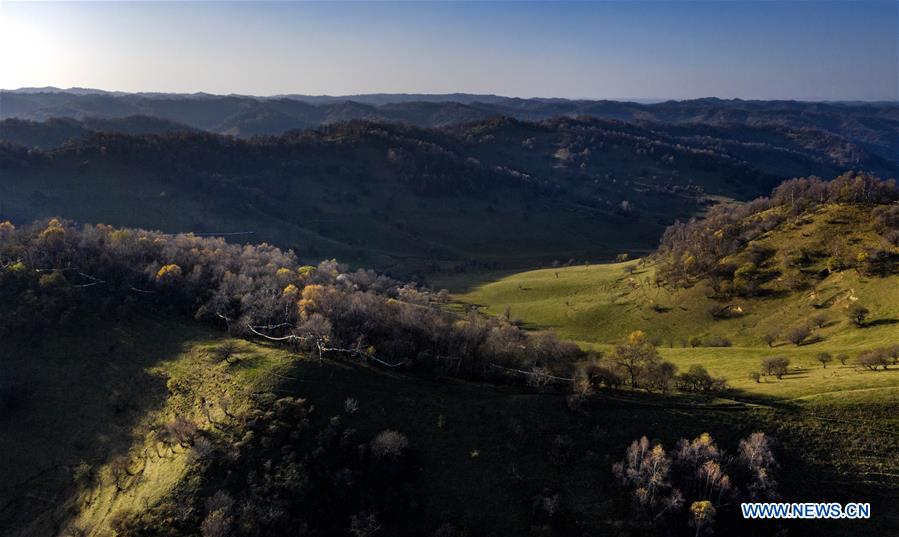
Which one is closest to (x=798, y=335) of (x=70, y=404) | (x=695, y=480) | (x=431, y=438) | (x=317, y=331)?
(x=695, y=480)

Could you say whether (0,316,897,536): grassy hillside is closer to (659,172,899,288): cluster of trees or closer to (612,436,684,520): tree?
(612,436,684,520): tree

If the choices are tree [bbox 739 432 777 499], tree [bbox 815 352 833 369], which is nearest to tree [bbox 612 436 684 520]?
tree [bbox 739 432 777 499]

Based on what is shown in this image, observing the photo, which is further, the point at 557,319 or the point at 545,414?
the point at 557,319

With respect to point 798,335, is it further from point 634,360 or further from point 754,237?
point 754,237

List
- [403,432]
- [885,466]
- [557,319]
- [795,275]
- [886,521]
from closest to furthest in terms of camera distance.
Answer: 1. [886,521]
2. [885,466]
3. [403,432]
4. [795,275]
5. [557,319]

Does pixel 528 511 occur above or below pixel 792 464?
below

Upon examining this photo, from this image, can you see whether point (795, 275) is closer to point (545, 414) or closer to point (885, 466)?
point (885, 466)

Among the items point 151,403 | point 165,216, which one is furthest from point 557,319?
point 165,216

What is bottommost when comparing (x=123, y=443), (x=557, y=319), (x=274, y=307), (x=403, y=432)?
(x=557, y=319)
